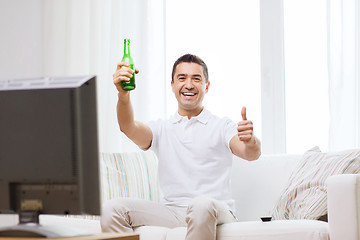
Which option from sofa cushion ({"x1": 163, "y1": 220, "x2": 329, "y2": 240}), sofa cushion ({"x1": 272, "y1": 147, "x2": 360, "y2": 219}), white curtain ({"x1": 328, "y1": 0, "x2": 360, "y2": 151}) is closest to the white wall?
white curtain ({"x1": 328, "y1": 0, "x2": 360, "y2": 151})

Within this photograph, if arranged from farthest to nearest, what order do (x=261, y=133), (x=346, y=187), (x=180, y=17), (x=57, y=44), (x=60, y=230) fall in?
(x=57, y=44) < (x=180, y=17) < (x=261, y=133) < (x=346, y=187) < (x=60, y=230)

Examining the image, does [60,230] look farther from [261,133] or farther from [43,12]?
[43,12]

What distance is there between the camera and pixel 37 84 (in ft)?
5.23

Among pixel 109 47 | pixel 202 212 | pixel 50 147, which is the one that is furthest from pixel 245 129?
pixel 109 47

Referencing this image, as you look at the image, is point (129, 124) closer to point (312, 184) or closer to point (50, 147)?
point (312, 184)

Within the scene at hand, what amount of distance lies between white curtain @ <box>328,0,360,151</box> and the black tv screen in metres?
2.23

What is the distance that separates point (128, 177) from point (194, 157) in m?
0.59

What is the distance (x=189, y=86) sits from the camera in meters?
3.04

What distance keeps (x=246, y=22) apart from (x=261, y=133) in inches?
28.9

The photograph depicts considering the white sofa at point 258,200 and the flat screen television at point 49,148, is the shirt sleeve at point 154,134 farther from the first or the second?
the flat screen television at point 49,148

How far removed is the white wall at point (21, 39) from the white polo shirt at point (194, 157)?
1.84 meters

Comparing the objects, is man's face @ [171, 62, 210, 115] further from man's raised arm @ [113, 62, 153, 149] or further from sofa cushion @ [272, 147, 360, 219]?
sofa cushion @ [272, 147, 360, 219]

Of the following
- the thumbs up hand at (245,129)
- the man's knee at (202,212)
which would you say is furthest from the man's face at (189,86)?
the man's knee at (202,212)

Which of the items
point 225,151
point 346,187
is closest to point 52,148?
point 346,187
